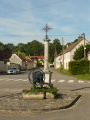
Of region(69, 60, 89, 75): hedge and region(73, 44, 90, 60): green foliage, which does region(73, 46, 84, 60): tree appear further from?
region(69, 60, 89, 75): hedge

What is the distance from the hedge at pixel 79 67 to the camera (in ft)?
105

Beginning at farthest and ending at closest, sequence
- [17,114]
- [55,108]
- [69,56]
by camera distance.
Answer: [69,56], [55,108], [17,114]

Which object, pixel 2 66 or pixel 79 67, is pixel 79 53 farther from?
pixel 2 66

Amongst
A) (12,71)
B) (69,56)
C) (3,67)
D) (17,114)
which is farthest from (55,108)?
(69,56)

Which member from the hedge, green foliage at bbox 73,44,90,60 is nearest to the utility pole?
the hedge

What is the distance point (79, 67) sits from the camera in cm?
3250

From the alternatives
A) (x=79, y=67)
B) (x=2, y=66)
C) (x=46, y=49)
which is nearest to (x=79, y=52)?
(x=79, y=67)

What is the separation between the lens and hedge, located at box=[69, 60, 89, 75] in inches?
1260

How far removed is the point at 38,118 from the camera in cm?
625

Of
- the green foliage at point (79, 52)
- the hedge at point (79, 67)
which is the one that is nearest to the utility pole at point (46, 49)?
the hedge at point (79, 67)

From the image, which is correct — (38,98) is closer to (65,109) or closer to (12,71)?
(65,109)

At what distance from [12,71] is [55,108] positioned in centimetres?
2993

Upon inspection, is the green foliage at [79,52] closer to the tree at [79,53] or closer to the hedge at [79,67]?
the tree at [79,53]

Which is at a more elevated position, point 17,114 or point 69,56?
point 69,56
